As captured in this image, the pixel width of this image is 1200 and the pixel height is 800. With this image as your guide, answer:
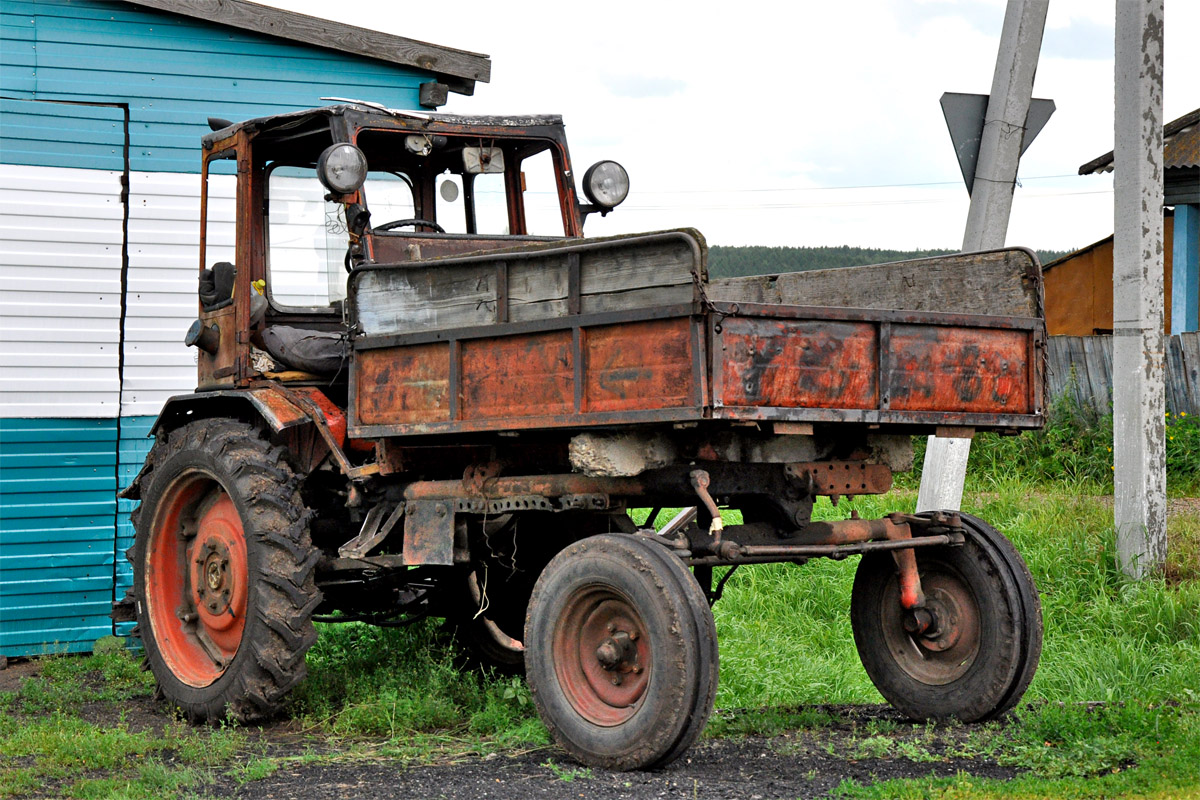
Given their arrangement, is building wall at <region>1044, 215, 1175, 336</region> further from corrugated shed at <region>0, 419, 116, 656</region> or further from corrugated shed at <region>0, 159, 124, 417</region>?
corrugated shed at <region>0, 419, 116, 656</region>

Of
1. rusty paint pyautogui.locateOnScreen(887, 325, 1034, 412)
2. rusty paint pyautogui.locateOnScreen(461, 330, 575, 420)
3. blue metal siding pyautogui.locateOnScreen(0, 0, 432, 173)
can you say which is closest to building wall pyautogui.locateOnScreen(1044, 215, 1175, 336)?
blue metal siding pyautogui.locateOnScreen(0, 0, 432, 173)

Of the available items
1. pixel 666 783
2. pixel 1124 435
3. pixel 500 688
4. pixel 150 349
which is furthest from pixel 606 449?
pixel 150 349

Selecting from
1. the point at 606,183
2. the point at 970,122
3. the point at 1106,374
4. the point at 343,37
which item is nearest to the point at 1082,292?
the point at 1106,374

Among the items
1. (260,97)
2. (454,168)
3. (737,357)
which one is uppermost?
(260,97)

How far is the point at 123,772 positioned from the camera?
5.91 metres

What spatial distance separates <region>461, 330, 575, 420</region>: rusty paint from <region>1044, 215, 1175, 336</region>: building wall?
16.7m

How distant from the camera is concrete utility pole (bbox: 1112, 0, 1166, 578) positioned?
30.0 ft

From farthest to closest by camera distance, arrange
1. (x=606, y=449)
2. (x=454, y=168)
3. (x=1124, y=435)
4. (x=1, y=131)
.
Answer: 1. (x=1, y=131)
2. (x=1124, y=435)
3. (x=454, y=168)
4. (x=606, y=449)

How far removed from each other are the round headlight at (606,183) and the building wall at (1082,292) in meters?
14.9

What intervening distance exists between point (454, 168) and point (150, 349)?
3530mm

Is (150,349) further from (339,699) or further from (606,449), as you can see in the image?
(606,449)

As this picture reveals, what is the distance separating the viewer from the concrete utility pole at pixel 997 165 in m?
8.63

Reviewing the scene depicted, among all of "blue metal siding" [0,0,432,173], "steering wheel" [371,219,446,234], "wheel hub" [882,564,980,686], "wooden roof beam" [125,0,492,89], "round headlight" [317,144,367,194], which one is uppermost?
"wooden roof beam" [125,0,492,89]

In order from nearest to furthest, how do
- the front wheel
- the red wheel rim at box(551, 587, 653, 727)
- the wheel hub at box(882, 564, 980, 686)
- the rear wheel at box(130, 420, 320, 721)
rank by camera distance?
the red wheel rim at box(551, 587, 653, 727) < the front wheel < the wheel hub at box(882, 564, 980, 686) < the rear wheel at box(130, 420, 320, 721)
